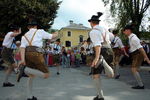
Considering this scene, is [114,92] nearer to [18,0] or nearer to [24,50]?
[24,50]

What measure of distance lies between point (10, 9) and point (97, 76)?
30756 mm

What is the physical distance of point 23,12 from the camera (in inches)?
1412

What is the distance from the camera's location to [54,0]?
128 ft

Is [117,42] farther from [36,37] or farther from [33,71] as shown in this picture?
[33,71]

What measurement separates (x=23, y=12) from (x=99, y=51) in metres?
30.6

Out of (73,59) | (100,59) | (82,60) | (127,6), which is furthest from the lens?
(127,6)

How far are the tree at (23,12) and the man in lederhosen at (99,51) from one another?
28786mm

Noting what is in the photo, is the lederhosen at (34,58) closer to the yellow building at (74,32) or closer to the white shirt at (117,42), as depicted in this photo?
the white shirt at (117,42)

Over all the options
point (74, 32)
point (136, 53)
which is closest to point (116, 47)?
point (136, 53)

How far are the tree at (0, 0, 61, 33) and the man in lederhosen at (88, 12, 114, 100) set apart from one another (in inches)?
1133

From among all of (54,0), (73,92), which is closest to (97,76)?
(73,92)

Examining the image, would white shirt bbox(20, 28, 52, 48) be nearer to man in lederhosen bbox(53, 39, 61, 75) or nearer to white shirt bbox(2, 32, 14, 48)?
white shirt bbox(2, 32, 14, 48)

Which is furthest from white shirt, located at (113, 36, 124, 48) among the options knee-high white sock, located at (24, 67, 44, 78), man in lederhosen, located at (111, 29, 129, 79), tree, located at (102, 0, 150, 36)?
tree, located at (102, 0, 150, 36)

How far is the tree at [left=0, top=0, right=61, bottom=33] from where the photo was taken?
117 ft
